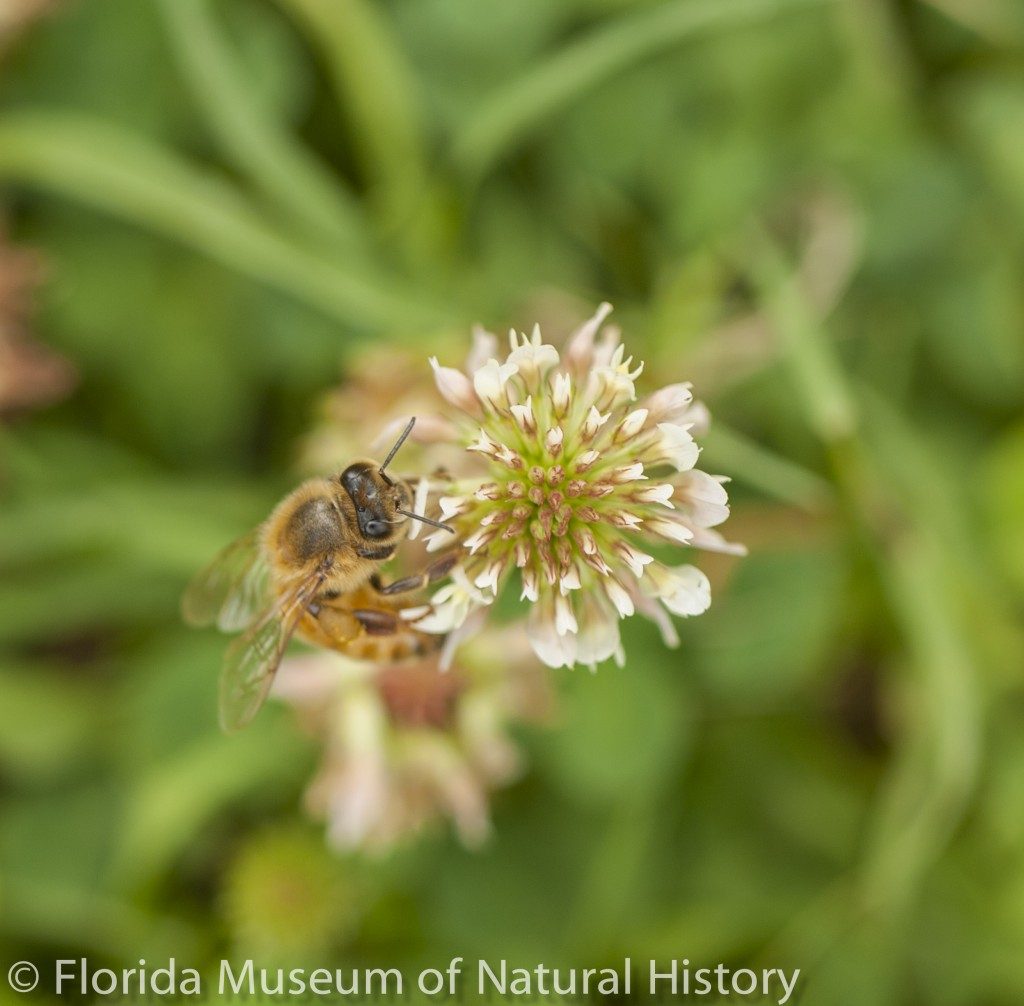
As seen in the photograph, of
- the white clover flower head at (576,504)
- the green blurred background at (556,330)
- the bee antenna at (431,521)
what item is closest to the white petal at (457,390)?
the white clover flower head at (576,504)

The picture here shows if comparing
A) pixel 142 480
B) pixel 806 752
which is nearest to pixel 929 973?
pixel 806 752

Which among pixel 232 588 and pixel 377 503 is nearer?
pixel 377 503

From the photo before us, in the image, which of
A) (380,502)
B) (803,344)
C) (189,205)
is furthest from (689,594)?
(189,205)

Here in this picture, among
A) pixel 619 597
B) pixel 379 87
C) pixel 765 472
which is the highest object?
pixel 379 87

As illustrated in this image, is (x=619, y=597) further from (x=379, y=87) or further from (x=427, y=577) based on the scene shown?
(x=379, y=87)

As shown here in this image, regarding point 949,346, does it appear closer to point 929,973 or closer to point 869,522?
point 869,522

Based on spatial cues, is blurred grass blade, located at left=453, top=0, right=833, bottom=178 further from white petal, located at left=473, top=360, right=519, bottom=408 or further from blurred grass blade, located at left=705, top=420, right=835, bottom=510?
white petal, located at left=473, top=360, right=519, bottom=408

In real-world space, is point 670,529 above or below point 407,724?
below

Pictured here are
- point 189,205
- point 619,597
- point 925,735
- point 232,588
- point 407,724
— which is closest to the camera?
point 619,597
